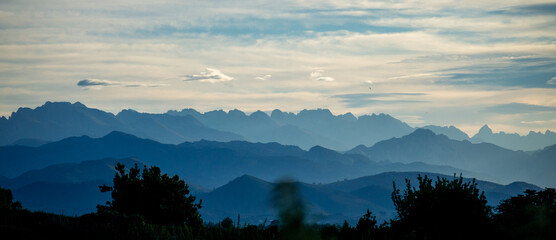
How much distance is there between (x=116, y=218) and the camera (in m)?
20.2

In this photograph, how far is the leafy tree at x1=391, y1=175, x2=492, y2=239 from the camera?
2131cm

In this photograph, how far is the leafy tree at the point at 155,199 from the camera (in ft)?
144

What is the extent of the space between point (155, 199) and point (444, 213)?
30.2 m

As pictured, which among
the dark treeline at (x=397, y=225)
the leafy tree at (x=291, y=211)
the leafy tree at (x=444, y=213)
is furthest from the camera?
the leafy tree at (x=444, y=213)

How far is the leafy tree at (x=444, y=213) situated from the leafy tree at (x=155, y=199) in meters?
23.4

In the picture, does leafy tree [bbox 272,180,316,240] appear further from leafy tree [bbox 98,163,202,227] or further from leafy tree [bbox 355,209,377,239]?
leafy tree [bbox 98,163,202,227]

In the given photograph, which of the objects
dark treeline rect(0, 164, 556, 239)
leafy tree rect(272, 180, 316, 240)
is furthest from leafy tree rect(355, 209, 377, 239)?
leafy tree rect(272, 180, 316, 240)

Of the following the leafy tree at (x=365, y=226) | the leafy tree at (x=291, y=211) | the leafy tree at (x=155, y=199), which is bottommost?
the leafy tree at (x=365, y=226)

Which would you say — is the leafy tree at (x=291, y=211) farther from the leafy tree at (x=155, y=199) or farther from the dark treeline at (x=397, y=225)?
the leafy tree at (x=155, y=199)

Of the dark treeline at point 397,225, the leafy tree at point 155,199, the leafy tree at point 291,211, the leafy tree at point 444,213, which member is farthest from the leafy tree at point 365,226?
the leafy tree at point 155,199

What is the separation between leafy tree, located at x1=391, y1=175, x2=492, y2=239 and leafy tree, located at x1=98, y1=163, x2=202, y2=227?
23.4 meters

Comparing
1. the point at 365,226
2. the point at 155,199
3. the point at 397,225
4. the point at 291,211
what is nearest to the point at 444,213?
the point at 397,225

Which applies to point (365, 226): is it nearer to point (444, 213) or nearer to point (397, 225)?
point (397, 225)

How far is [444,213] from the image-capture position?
22.4 meters
